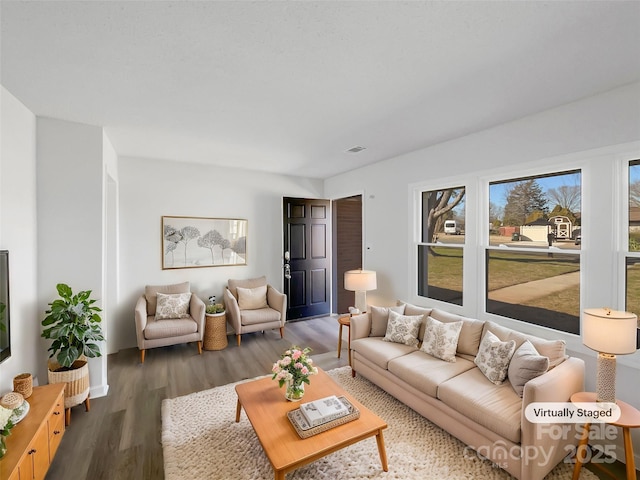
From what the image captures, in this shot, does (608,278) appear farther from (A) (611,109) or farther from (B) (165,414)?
(B) (165,414)

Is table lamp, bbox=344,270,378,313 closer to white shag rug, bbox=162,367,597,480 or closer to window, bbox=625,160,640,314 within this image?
white shag rug, bbox=162,367,597,480

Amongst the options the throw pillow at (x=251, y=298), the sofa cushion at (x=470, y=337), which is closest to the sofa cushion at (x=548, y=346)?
the sofa cushion at (x=470, y=337)

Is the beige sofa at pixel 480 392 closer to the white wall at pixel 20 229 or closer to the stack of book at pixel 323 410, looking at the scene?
the stack of book at pixel 323 410

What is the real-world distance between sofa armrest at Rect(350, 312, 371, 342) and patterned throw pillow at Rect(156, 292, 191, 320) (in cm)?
236

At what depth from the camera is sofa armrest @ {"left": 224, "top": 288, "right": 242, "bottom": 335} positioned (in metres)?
4.15

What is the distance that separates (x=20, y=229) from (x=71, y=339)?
0.99m

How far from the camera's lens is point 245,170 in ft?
16.6

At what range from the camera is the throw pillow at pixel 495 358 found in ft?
7.48

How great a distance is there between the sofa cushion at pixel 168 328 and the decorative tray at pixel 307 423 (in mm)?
2309

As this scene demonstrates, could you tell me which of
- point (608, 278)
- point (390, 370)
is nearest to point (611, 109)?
point (608, 278)

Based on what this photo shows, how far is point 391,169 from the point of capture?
420 cm

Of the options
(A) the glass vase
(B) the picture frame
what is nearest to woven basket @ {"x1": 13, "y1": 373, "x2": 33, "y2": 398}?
(A) the glass vase

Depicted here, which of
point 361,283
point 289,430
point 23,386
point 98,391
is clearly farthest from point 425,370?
point 98,391

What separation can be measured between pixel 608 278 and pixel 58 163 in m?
4.75
